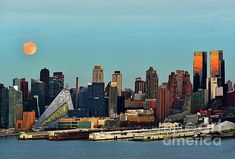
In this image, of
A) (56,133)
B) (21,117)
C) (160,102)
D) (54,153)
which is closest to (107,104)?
(160,102)

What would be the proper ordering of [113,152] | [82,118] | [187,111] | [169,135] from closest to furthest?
1. [113,152]
2. [169,135]
3. [82,118]
4. [187,111]

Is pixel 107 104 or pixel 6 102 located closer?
pixel 6 102

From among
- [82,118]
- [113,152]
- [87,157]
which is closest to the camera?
[87,157]

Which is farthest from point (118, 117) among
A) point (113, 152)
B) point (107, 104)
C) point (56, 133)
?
point (113, 152)

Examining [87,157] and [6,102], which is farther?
[6,102]

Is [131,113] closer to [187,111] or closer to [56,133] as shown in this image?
[187,111]

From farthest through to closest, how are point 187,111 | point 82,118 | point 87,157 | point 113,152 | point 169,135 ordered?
point 187,111
point 82,118
point 169,135
point 113,152
point 87,157

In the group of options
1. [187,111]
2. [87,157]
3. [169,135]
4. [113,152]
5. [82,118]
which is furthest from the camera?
[187,111]

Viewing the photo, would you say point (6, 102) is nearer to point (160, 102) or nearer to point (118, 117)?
point (118, 117)

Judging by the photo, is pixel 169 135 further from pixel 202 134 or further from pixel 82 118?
pixel 82 118
